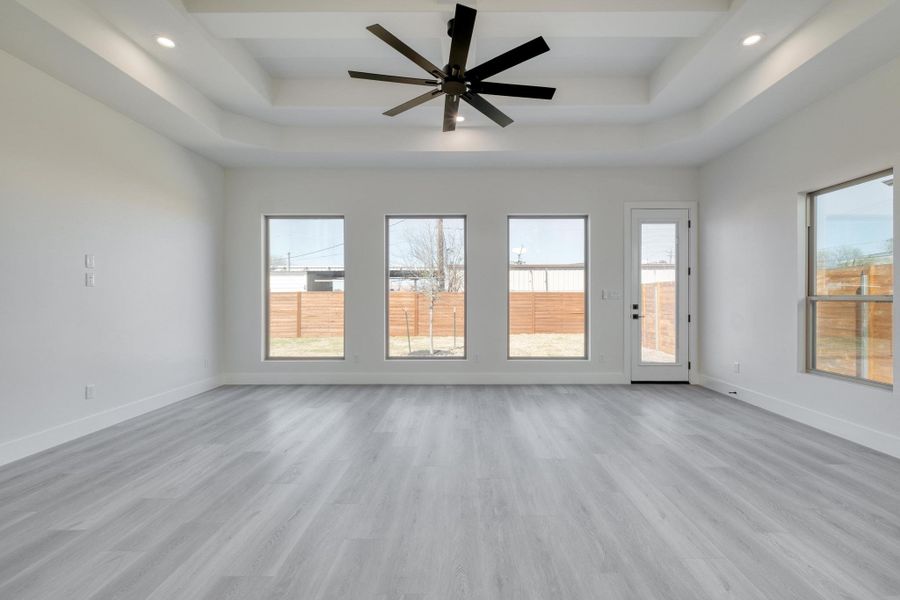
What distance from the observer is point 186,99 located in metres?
4.04

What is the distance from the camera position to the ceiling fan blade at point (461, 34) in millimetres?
2504

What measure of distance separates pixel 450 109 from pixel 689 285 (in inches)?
163

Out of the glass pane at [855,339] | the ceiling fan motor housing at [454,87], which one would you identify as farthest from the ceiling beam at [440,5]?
the glass pane at [855,339]

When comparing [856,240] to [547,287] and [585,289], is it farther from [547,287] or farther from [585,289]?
[547,287]

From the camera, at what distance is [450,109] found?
354cm

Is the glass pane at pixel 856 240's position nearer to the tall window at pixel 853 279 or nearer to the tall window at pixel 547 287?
the tall window at pixel 853 279

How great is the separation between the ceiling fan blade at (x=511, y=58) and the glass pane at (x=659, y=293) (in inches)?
145

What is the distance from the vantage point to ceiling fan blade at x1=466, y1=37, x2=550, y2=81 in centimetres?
272

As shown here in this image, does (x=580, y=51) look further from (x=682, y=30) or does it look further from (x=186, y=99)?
(x=186, y=99)

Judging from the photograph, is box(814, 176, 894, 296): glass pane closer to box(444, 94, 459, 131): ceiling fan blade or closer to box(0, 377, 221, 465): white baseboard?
box(444, 94, 459, 131): ceiling fan blade

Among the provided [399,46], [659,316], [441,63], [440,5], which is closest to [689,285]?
[659,316]

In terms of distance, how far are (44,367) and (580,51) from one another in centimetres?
519

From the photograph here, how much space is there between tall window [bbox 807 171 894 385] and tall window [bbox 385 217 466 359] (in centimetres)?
379

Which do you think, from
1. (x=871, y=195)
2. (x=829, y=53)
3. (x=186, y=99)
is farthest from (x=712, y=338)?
(x=186, y=99)
